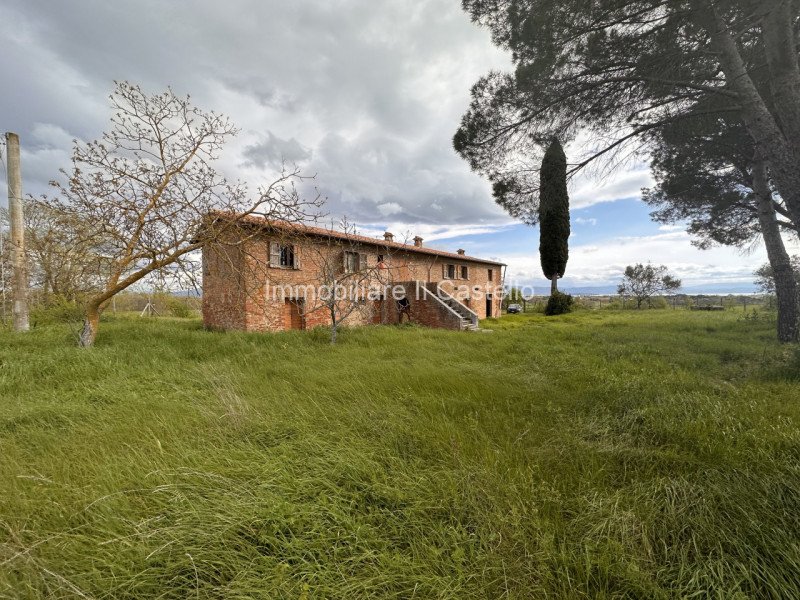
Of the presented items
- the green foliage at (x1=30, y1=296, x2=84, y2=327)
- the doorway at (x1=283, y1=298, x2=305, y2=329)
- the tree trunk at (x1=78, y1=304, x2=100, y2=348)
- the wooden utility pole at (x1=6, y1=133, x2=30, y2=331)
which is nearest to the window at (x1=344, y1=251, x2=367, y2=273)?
the doorway at (x1=283, y1=298, x2=305, y2=329)

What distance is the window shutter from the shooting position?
39.9 feet

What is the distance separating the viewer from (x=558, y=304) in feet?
78.0

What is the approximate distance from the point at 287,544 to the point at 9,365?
7124 mm

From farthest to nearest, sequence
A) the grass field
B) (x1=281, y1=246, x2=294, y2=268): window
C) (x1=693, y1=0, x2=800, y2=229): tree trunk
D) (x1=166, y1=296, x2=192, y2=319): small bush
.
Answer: (x1=166, y1=296, x2=192, y2=319): small bush, (x1=281, y1=246, x2=294, y2=268): window, (x1=693, y1=0, x2=800, y2=229): tree trunk, the grass field

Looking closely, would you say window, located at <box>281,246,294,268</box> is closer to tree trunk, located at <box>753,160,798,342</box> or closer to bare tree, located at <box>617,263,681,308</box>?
tree trunk, located at <box>753,160,798,342</box>

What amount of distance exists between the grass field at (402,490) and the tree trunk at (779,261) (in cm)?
552

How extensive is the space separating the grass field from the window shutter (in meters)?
8.33

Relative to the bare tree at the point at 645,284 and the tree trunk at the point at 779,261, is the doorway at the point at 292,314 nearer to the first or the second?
the tree trunk at the point at 779,261

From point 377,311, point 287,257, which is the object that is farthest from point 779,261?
point 287,257

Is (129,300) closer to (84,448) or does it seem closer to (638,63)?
(84,448)

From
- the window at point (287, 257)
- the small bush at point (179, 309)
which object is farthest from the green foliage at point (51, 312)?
the small bush at point (179, 309)

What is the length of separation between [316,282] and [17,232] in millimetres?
8795

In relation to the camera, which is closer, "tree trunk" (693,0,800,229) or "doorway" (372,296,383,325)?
"tree trunk" (693,0,800,229)

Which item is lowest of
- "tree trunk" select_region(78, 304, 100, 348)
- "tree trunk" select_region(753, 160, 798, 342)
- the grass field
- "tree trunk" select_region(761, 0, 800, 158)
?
the grass field
